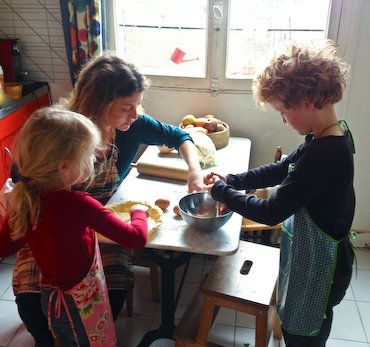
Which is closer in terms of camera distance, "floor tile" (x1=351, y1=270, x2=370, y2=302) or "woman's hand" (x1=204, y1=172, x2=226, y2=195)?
"woman's hand" (x1=204, y1=172, x2=226, y2=195)

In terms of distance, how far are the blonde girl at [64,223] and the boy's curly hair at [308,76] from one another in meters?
0.53

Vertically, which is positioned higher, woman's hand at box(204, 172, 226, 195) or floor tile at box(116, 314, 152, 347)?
woman's hand at box(204, 172, 226, 195)

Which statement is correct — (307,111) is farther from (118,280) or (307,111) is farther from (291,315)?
(118,280)

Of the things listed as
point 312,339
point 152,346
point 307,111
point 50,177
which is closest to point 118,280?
point 152,346

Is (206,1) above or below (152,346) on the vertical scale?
above

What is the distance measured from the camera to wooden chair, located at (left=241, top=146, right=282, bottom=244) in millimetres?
1774

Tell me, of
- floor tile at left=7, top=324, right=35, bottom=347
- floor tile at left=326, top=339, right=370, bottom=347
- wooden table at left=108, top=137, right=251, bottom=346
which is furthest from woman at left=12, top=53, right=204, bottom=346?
floor tile at left=326, top=339, right=370, bottom=347

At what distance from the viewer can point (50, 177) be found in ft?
3.28

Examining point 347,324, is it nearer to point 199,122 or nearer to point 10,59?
point 199,122

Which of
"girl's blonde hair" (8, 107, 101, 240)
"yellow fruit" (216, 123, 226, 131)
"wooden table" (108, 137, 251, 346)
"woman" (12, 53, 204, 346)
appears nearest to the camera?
"girl's blonde hair" (8, 107, 101, 240)

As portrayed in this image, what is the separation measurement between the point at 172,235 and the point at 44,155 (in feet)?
Result: 1.60

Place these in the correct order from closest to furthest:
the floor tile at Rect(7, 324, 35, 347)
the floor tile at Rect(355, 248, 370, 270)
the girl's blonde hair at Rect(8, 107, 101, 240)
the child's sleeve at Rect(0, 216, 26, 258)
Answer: the girl's blonde hair at Rect(8, 107, 101, 240) → the child's sleeve at Rect(0, 216, 26, 258) → the floor tile at Rect(7, 324, 35, 347) → the floor tile at Rect(355, 248, 370, 270)

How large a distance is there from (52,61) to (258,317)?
1.78m

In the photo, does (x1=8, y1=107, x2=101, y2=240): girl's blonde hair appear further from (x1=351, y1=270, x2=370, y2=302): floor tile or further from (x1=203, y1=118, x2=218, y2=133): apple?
(x1=351, y1=270, x2=370, y2=302): floor tile
